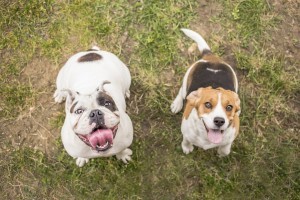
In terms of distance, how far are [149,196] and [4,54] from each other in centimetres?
302

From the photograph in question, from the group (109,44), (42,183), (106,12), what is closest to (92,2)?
(106,12)

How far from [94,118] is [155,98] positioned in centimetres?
205

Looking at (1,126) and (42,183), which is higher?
(1,126)

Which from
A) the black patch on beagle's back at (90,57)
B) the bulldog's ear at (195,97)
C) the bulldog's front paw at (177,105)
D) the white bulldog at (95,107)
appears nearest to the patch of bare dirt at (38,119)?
the white bulldog at (95,107)

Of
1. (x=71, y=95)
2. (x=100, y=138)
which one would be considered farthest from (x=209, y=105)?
(x=71, y=95)

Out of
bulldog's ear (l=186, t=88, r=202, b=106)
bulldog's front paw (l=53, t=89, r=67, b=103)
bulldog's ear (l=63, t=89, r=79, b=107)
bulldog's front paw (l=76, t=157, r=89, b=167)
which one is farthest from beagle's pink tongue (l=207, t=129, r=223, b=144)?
bulldog's front paw (l=53, t=89, r=67, b=103)

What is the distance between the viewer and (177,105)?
563 centimetres

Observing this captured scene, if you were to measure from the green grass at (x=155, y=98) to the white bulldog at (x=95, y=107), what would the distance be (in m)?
0.38

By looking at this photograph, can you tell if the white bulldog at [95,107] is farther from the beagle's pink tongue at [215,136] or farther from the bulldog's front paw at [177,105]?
the beagle's pink tongue at [215,136]

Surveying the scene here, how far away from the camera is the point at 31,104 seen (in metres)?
5.87

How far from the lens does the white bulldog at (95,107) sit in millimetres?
3956

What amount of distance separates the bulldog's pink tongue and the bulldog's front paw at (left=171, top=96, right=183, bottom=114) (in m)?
1.76

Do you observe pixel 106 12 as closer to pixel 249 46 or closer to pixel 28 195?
pixel 249 46

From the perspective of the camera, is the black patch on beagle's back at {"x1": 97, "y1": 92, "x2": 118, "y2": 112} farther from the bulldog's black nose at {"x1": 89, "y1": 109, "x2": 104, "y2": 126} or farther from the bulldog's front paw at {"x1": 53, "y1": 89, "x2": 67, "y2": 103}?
the bulldog's front paw at {"x1": 53, "y1": 89, "x2": 67, "y2": 103}
